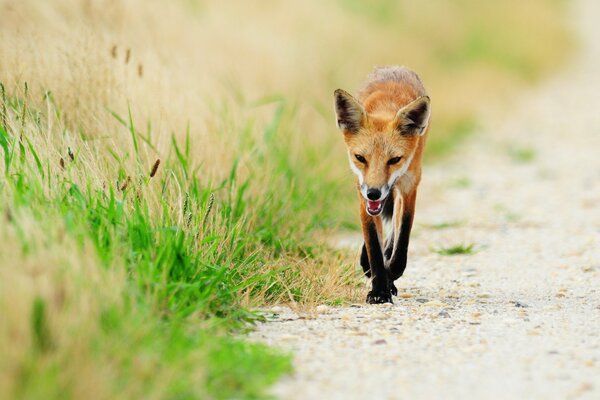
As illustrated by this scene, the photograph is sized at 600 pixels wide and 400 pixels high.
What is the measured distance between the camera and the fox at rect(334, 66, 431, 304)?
557 cm

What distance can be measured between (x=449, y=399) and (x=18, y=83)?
380 cm

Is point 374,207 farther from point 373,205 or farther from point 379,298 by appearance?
point 379,298

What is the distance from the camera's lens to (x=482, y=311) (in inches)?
209

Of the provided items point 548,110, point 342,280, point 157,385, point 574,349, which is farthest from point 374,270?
point 548,110

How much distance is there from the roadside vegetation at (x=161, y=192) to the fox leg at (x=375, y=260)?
165 mm

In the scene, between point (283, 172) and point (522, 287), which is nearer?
point (522, 287)

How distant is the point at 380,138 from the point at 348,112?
0.30 metres

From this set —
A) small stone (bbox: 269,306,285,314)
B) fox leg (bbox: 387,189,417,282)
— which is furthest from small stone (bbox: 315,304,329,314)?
fox leg (bbox: 387,189,417,282)

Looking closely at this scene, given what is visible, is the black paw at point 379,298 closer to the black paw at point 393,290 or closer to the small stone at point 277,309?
the black paw at point 393,290

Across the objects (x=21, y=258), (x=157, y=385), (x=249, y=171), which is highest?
(x=249, y=171)

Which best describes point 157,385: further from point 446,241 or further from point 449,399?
point 446,241

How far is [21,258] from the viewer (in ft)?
12.5

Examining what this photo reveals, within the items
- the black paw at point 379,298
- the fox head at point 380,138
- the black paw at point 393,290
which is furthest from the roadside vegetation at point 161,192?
the fox head at point 380,138

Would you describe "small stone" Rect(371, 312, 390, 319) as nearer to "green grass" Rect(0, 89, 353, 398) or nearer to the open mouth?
"green grass" Rect(0, 89, 353, 398)
